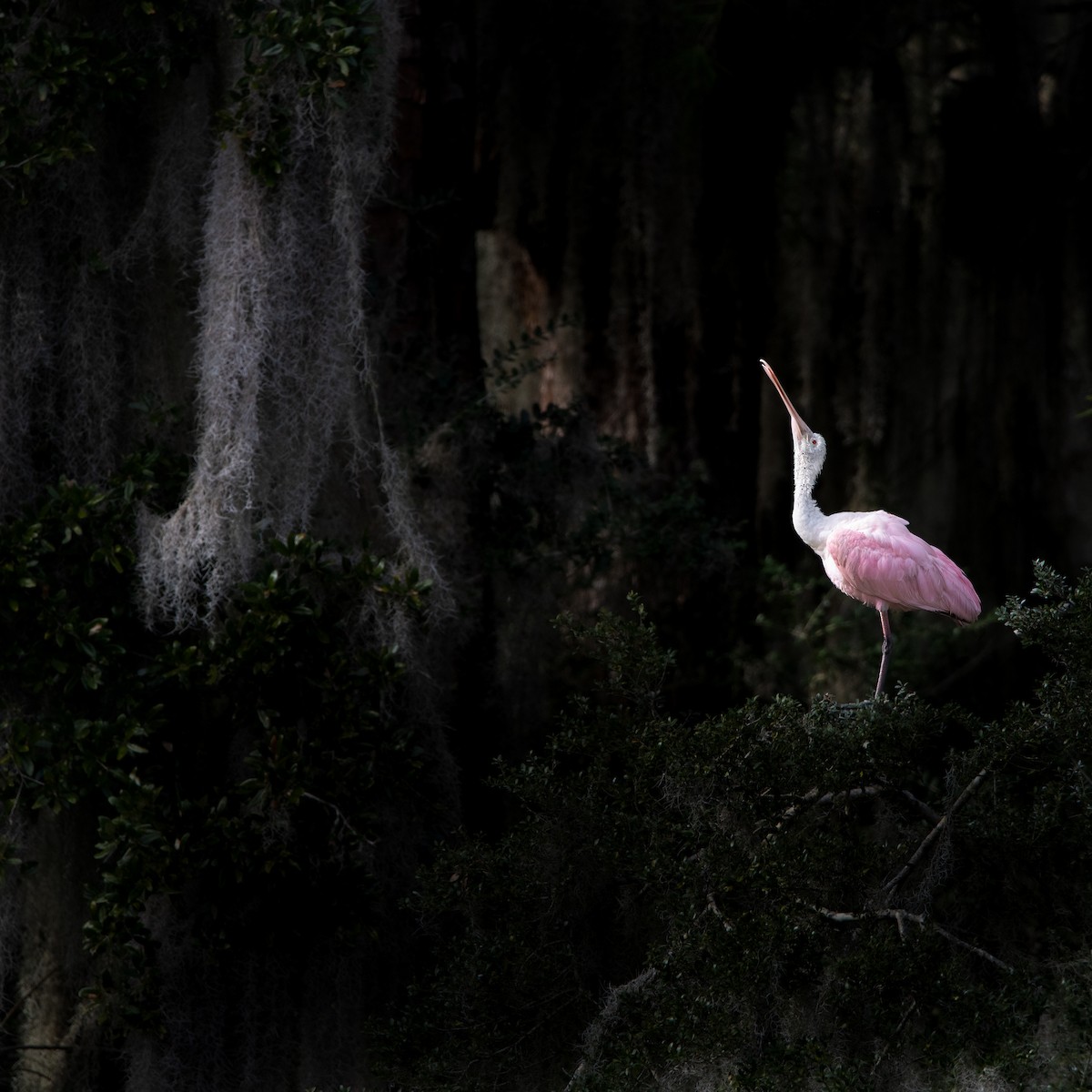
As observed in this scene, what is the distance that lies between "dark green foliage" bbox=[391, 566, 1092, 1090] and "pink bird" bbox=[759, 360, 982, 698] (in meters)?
0.49

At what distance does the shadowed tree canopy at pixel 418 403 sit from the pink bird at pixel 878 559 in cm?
99

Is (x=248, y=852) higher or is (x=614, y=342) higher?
(x=614, y=342)

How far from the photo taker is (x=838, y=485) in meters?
7.08

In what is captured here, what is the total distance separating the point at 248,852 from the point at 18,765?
59 centimetres

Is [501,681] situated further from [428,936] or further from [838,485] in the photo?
[838,485]

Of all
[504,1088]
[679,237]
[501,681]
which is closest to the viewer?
[504,1088]

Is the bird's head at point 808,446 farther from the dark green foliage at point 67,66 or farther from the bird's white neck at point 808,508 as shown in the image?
the dark green foliage at point 67,66

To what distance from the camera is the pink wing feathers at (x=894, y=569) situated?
12.5 feet

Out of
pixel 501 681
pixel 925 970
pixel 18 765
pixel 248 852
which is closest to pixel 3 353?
pixel 18 765

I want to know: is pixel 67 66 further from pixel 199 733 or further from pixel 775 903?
pixel 775 903

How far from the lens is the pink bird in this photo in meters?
3.83

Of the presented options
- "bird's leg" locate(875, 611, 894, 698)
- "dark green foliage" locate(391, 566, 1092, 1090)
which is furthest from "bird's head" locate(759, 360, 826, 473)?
"dark green foliage" locate(391, 566, 1092, 1090)

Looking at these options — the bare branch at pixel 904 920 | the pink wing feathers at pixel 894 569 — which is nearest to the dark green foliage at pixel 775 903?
the bare branch at pixel 904 920

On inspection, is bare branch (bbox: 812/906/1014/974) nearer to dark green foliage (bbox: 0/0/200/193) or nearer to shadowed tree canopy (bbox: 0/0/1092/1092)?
shadowed tree canopy (bbox: 0/0/1092/1092)
